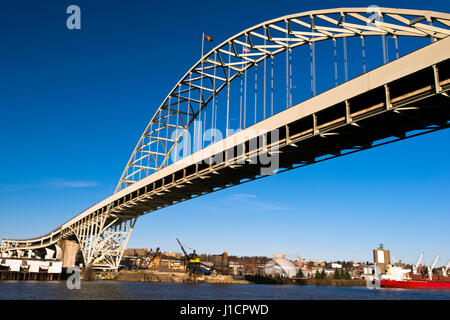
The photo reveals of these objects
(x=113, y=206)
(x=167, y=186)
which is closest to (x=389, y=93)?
(x=167, y=186)

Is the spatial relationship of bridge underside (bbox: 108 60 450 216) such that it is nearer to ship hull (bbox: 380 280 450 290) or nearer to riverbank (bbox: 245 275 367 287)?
ship hull (bbox: 380 280 450 290)

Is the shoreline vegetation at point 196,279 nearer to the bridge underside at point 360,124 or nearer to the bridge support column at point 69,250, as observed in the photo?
the bridge support column at point 69,250

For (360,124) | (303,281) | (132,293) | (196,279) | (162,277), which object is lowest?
(303,281)

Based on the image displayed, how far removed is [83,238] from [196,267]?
194 feet

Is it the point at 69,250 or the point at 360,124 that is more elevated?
the point at 360,124

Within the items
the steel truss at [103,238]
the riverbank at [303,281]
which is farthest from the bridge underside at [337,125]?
the riverbank at [303,281]

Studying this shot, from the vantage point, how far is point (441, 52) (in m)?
16.1

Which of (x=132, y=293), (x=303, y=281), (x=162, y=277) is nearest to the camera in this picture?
(x=132, y=293)

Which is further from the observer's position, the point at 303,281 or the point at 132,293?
the point at 303,281

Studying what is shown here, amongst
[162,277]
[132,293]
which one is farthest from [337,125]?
[162,277]

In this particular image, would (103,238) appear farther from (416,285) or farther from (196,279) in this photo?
(416,285)

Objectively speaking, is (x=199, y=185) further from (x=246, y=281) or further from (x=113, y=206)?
(x=246, y=281)

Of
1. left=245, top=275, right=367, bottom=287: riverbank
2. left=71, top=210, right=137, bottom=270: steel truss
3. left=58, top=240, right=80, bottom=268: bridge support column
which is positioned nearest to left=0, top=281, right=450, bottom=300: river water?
left=71, top=210, right=137, bottom=270: steel truss

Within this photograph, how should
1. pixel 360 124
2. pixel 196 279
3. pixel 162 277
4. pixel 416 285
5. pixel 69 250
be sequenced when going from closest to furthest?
pixel 360 124, pixel 69 250, pixel 162 277, pixel 416 285, pixel 196 279
